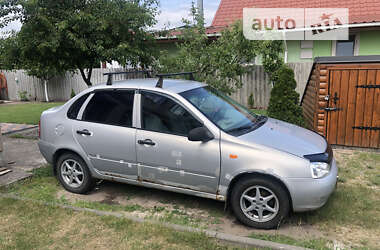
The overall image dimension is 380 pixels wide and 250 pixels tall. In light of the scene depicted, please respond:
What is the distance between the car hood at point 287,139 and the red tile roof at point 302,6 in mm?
7561

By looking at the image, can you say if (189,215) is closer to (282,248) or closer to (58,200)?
(282,248)

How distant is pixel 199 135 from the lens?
3969 mm

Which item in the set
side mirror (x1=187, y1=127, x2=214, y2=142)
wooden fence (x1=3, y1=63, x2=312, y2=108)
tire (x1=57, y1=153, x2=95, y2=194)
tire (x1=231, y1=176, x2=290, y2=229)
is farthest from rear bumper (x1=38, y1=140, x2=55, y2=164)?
wooden fence (x1=3, y1=63, x2=312, y2=108)

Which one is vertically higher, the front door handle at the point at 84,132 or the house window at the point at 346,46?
the house window at the point at 346,46

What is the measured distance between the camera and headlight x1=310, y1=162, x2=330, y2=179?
149 inches

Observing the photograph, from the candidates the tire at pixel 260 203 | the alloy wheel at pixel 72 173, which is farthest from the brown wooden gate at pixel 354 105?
the alloy wheel at pixel 72 173

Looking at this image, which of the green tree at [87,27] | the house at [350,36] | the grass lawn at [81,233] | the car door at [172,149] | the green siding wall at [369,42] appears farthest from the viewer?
the green siding wall at [369,42]

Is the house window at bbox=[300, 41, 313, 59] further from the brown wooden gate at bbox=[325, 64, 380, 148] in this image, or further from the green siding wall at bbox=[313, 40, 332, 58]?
the brown wooden gate at bbox=[325, 64, 380, 148]

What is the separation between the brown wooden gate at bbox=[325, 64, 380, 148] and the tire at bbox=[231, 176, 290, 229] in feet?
13.7

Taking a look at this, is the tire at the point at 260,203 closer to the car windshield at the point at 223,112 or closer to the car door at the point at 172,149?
the car door at the point at 172,149

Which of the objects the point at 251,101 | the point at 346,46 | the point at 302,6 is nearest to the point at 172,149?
the point at 251,101

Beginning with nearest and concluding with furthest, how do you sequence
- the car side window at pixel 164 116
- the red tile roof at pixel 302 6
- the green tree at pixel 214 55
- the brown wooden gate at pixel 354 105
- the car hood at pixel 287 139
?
1. the car hood at pixel 287 139
2. the car side window at pixel 164 116
3. the brown wooden gate at pixel 354 105
4. the green tree at pixel 214 55
5. the red tile roof at pixel 302 6

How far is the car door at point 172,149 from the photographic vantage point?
4.10 m

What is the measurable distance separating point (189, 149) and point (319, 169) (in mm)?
1575
